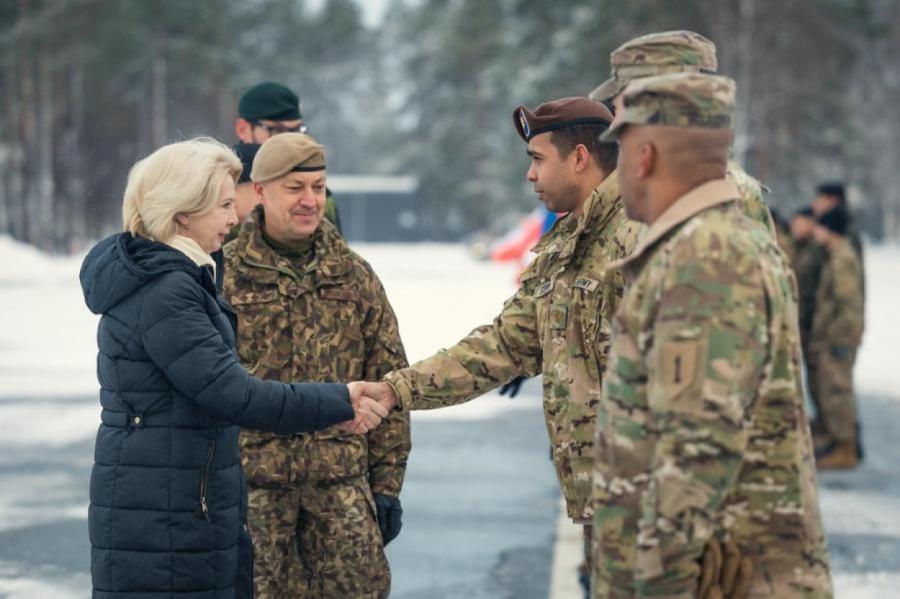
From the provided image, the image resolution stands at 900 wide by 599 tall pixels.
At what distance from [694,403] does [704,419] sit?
0.04 m

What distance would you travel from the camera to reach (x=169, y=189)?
4160 mm

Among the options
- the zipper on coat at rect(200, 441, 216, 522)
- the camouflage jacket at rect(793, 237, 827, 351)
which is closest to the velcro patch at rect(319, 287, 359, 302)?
the zipper on coat at rect(200, 441, 216, 522)

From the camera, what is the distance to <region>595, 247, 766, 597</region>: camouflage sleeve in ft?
9.90

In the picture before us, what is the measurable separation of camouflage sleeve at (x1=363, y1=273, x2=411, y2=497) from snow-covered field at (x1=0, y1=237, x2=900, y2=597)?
2.71 metres

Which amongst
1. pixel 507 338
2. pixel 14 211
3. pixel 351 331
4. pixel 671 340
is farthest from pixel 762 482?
pixel 14 211

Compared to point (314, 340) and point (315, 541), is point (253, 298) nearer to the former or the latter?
point (314, 340)

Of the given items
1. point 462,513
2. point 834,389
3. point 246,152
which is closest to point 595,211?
point 246,152

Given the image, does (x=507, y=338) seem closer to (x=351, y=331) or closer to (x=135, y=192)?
(x=351, y=331)

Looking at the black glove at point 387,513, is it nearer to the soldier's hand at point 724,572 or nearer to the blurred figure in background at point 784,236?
the soldier's hand at point 724,572

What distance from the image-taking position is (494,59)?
271 feet

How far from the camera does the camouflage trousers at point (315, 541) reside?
5074mm

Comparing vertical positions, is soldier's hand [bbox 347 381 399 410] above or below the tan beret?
below

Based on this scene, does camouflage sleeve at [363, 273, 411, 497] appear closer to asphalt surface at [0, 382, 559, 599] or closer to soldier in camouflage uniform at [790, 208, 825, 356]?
asphalt surface at [0, 382, 559, 599]

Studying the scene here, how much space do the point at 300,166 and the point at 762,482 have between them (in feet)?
8.22
